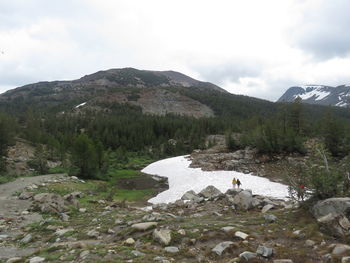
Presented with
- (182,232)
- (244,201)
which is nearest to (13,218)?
(182,232)

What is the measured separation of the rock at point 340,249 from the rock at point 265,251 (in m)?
1.81

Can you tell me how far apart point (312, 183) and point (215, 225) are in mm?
4576

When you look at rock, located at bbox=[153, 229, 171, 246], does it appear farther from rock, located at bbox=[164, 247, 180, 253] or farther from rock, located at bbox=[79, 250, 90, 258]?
rock, located at bbox=[79, 250, 90, 258]

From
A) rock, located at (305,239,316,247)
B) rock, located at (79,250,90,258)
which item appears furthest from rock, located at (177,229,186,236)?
rock, located at (305,239,316,247)

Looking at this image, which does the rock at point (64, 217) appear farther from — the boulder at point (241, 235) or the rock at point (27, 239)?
the boulder at point (241, 235)

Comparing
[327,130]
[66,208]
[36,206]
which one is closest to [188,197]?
[66,208]

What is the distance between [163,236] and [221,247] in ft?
7.91

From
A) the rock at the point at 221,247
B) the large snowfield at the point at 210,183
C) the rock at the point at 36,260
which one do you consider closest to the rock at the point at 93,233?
the rock at the point at 36,260

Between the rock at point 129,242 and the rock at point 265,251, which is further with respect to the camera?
the rock at point 129,242

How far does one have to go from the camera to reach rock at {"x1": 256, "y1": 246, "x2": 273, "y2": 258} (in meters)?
8.23

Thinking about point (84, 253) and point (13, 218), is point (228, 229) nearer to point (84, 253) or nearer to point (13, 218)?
point (84, 253)

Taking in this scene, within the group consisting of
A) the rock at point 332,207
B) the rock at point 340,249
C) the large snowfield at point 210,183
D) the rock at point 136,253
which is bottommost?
the large snowfield at point 210,183

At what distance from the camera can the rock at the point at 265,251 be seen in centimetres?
823

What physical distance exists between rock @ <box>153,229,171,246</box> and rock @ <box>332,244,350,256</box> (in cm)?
552
